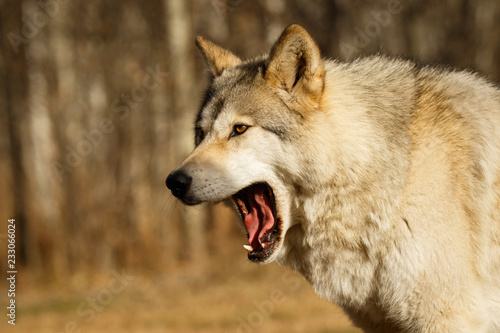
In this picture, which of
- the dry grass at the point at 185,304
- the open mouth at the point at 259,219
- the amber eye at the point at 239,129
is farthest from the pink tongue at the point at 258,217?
the dry grass at the point at 185,304

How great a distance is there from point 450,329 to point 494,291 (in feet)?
1.21

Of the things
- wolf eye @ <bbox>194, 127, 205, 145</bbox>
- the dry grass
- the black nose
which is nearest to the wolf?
the black nose

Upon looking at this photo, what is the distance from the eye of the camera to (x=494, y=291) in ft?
11.2

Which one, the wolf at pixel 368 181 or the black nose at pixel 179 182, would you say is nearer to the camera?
the wolf at pixel 368 181

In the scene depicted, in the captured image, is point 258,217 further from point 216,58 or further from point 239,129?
point 216,58

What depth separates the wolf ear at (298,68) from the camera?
11.5 ft

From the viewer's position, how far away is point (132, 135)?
1405 centimetres

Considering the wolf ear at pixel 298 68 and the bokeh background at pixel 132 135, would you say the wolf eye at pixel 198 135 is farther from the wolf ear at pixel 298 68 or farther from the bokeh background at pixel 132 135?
the bokeh background at pixel 132 135

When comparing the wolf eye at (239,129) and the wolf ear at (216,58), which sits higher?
the wolf ear at (216,58)

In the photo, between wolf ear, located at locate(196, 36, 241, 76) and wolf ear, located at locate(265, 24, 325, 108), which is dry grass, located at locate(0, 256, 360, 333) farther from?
wolf ear, located at locate(265, 24, 325, 108)

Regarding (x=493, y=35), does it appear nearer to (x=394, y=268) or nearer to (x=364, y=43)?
(x=364, y=43)

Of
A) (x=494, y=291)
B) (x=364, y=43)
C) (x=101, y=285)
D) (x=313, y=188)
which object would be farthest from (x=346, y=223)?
(x=364, y=43)

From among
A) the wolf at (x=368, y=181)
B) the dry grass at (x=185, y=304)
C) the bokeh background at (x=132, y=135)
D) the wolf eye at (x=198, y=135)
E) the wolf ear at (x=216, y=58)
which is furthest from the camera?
the bokeh background at (x=132, y=135)

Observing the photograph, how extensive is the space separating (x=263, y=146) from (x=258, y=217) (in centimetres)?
51
